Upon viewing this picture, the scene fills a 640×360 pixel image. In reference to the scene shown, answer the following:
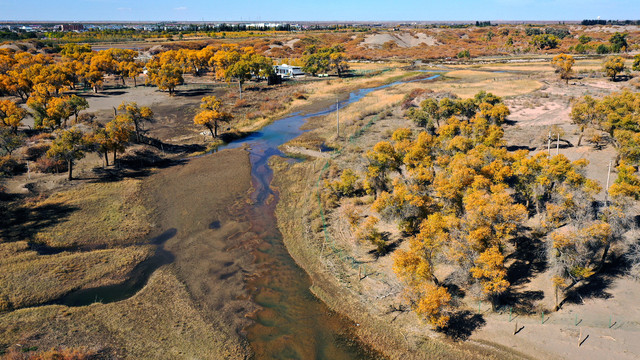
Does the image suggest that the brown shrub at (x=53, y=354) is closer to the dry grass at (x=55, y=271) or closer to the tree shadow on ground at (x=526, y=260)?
the dry grass at (x=55, y=271)

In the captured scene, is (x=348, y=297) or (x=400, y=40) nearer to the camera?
(x=348, y=297)

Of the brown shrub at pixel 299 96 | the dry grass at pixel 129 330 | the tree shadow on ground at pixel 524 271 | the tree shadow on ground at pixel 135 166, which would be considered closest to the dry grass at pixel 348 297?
the tree shadow on ground at pixel 524 271

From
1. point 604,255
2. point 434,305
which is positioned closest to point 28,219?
point 434,305

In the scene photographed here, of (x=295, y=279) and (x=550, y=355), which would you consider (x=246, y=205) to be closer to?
(x=295, y=279)

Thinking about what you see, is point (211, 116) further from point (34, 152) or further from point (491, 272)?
point (491, 272)

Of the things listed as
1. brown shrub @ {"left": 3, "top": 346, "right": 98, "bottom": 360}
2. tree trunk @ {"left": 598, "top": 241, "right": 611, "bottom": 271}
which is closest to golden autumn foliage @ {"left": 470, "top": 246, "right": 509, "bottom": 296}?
tree trunk @ {"left": 598, "top": 241, "right": 611, "bottom": 271}

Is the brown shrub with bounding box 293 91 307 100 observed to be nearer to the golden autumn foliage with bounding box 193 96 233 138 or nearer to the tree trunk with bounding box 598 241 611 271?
the golden autumn foliage with bounding box 193 96 233 138
